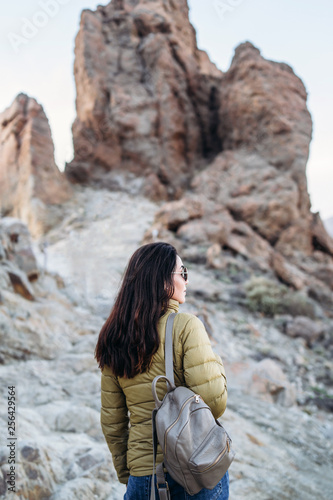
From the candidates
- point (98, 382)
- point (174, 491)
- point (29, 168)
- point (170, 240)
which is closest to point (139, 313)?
point (174, 491)

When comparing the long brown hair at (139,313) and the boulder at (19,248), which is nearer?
the long brown hair at (139,313)

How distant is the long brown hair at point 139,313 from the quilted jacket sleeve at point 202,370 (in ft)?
0.43

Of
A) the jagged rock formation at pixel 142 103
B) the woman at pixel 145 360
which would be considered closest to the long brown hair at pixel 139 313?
the woman at pixel 145 360

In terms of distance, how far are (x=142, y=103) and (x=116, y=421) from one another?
61.4 feet

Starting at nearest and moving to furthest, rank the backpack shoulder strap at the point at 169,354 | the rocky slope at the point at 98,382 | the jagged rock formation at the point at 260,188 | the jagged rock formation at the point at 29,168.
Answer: the backpack shoulder strap at the point at 169,354 < the rocky slope at the point at 98,382 < the jagged rock formation at the point at 260,188 < the jagged rock formation at the point at 29,168

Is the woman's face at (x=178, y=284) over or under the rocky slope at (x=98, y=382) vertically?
over

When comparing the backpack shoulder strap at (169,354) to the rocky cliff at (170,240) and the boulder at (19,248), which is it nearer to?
the rocky cliff at (170,240)

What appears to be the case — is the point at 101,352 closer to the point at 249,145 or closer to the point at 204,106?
the point at 249,145

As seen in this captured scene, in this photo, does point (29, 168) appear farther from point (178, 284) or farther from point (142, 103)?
point (178, 284)

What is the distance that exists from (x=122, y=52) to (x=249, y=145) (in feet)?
29.3

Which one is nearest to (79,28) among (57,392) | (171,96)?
(171,96)

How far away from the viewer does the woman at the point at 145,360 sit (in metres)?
1.38

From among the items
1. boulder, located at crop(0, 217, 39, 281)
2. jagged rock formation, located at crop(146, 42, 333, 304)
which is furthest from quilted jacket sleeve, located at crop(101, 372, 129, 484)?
jagged rock formation, located at crop(146, 42, 333, 304)

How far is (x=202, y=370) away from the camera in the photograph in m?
1.36
